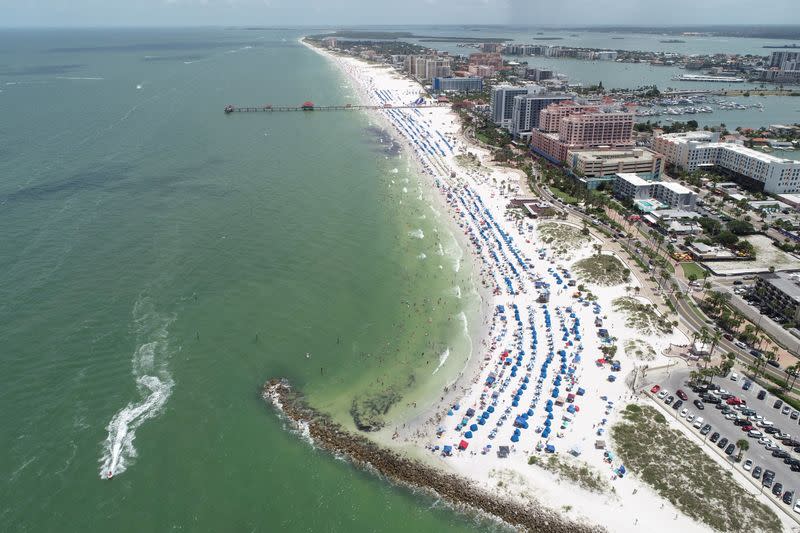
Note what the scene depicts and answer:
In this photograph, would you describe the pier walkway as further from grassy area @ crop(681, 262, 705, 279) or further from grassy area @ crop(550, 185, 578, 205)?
grassy area @ crop(681, 262, 705, 279)

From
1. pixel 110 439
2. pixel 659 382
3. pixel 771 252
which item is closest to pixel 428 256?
pixel 659 382

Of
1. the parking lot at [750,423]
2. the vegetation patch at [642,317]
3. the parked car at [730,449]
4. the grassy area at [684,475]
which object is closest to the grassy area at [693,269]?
the vegetation patch at [642,317]

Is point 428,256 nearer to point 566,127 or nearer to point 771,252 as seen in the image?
point 771,252

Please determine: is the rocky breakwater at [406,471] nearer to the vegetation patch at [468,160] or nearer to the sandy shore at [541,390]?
the sandy shore at [541,390]

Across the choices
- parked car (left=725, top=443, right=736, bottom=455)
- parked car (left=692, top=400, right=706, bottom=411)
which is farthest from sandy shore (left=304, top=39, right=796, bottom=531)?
parked car (left=725, top=443, right=736, bottom=455)

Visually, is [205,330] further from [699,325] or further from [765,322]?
[765,322]
